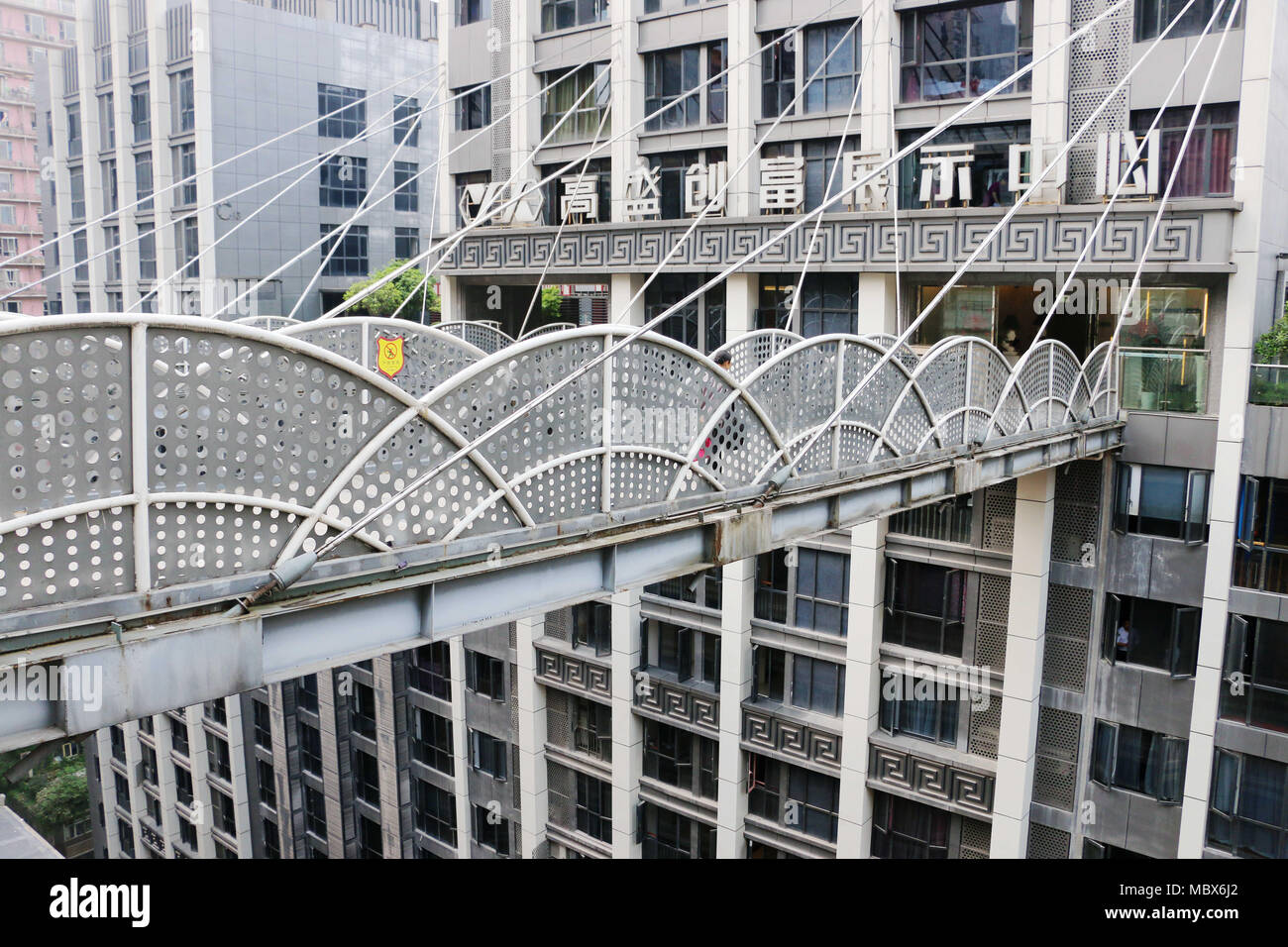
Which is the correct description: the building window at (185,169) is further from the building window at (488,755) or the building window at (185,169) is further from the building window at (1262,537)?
the building window at (1262,537)

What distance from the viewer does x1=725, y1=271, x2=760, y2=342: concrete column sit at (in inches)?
814

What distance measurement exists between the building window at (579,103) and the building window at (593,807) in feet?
44.7

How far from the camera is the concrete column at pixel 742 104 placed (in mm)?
20125

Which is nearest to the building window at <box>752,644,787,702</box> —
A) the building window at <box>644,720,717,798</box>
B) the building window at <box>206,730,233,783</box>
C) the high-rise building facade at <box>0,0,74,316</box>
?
the building window at <box>644,720,717,798</box>

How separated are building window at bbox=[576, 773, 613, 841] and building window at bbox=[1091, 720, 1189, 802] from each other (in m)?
10.1

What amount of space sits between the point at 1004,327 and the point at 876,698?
6822 mm

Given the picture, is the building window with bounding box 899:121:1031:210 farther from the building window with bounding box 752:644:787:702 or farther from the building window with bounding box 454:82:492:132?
the building window with bounding box 454:82:492:132

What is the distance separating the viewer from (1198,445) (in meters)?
16.4

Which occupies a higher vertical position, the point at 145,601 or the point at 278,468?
the point at 278,468

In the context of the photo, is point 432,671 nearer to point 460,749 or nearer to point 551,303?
point 460,749

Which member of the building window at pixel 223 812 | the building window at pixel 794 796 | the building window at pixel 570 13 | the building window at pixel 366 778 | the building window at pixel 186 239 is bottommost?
the building window at pixel 223 812

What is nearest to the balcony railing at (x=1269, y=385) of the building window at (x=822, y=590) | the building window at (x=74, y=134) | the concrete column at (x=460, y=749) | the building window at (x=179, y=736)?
the building window at (x=822, y=590)
